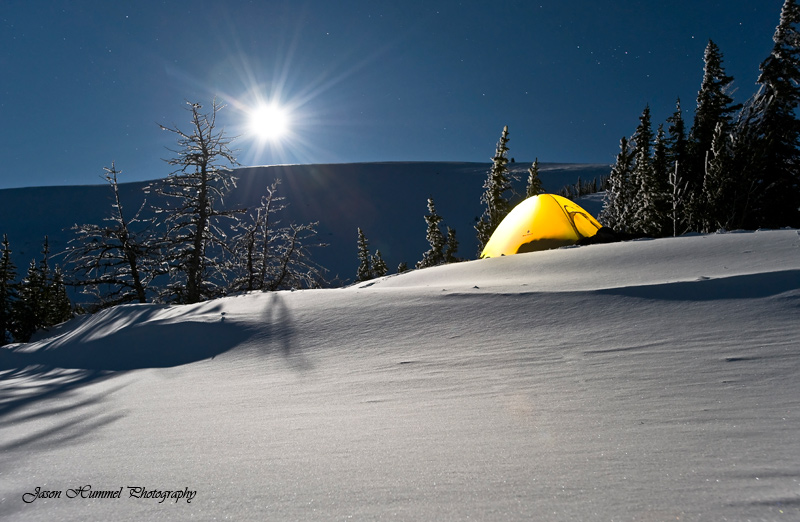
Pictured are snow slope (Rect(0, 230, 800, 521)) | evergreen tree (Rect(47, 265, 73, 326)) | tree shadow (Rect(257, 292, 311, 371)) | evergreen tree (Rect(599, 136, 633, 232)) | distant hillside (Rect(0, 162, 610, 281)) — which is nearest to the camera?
snow slope (Rect(0, 230, 800, 521))

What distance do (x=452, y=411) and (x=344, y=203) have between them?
79.4m

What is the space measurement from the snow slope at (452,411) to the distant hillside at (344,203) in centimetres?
5250

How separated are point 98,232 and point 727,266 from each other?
13106mm

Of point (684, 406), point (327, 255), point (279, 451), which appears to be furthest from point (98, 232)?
point (327, 255)

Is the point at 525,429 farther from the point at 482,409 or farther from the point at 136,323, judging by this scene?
the point at 136,323

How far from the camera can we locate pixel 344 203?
79000mm

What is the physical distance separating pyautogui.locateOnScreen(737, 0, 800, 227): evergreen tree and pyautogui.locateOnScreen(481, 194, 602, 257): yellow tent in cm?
1456

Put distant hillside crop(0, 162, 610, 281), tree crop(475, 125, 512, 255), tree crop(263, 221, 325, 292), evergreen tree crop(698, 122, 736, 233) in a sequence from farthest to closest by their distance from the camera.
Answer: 1. distant hillside crop(0, 162, 610, 281)
2. tree crop(475, 125, 512, 255)
3. evergreen tree crop(698, 122, 736, 233)
4. tree crop(263, 221, 325, 292)

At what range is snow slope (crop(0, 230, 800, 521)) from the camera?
97 cm

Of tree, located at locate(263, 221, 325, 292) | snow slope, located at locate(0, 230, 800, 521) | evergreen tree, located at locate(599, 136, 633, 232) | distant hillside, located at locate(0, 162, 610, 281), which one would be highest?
distant hillside, located at locate(0, 162, 610, 281)

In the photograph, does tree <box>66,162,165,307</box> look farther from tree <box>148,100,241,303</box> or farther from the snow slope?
the snow slope

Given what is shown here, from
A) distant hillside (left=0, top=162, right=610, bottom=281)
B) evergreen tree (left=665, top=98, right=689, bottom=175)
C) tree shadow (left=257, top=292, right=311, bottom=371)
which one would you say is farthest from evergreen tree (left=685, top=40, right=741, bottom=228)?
distant hillside (left=0, top=162, right=610, bottom=281)

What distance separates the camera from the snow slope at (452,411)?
0.97 m

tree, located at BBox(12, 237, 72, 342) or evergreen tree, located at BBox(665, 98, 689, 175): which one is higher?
evergreen tree, located at BBox(665, 98, 689, 175)
